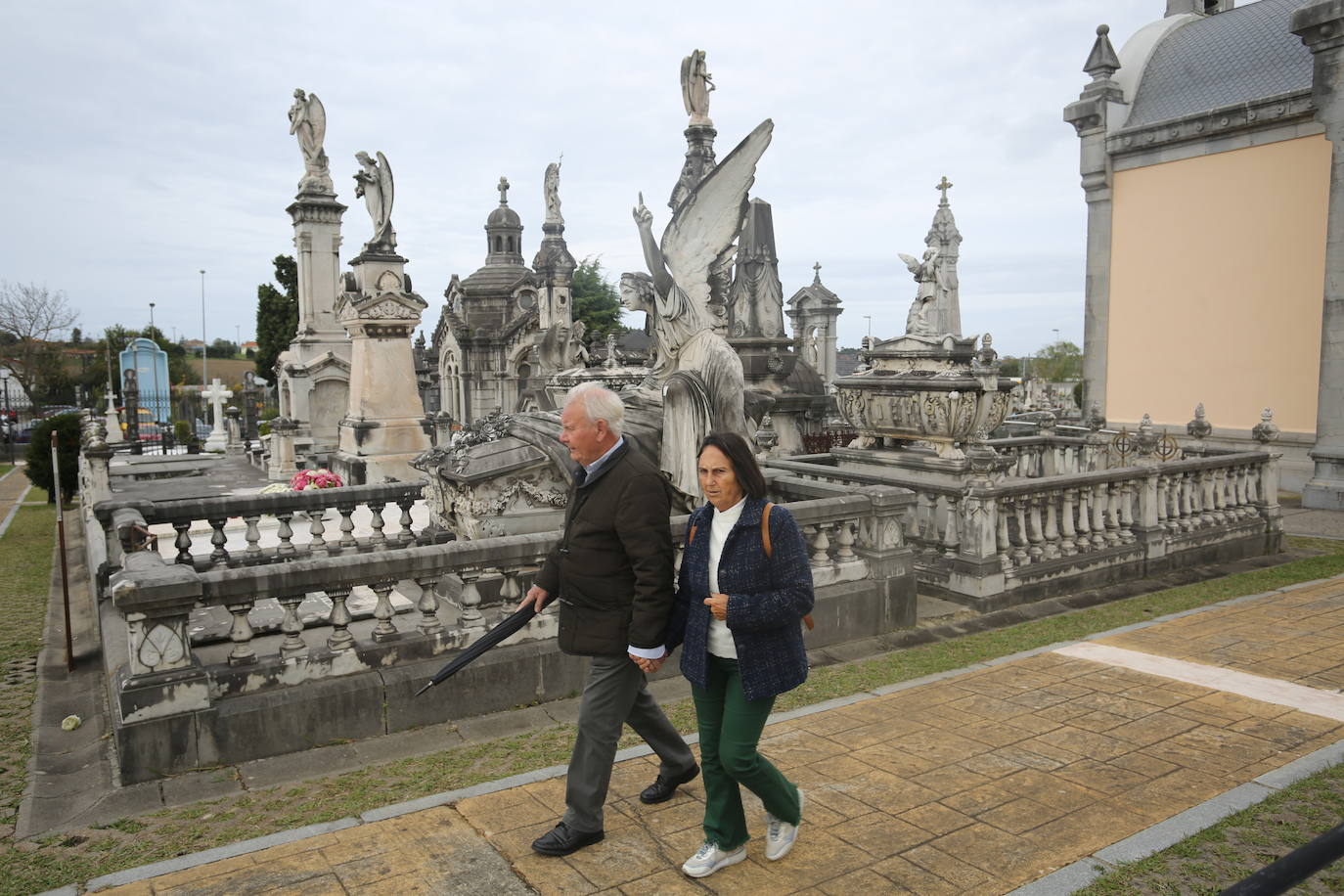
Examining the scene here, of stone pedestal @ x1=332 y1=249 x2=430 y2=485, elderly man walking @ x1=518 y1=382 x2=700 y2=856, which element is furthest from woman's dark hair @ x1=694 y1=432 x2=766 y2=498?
stone pedestal @ x1=332 y1=249 x2=430 y2=485

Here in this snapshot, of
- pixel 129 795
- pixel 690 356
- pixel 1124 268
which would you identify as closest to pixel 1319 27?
pixel 1124 268

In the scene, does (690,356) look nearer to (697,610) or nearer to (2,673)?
(697,610)

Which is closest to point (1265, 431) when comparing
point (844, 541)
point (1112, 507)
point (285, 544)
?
point (1112, 507)

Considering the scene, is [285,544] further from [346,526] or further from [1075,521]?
[1075,521]

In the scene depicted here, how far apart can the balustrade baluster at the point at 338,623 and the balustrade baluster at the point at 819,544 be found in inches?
141

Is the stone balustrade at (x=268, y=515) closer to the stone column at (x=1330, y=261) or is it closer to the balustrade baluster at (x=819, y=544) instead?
the balustrade baluster at (x=819, y=544)

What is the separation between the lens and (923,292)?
1232 cm

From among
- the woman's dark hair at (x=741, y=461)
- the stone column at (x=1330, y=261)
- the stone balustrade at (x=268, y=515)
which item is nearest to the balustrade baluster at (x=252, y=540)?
the stone balustrade at (x=268, y=515)

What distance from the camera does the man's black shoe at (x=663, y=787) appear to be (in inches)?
167

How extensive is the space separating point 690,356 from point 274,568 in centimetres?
331

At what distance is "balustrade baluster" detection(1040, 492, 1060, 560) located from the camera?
8.66 metres

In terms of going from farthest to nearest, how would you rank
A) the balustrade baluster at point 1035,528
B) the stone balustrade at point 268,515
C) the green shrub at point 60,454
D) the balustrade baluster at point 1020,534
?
the green shrub at point 60,454
the balustrade baluster at point 1035,528
the balustrade baluster at point 1020,534
the stone balustrade at point 268,515

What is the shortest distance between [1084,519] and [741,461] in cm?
695

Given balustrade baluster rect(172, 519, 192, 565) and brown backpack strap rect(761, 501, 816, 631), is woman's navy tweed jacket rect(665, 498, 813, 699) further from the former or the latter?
balustrade baluster rect(172, 519, 192, 565)
